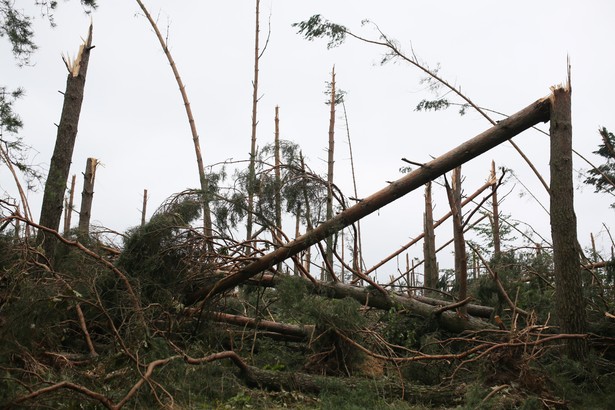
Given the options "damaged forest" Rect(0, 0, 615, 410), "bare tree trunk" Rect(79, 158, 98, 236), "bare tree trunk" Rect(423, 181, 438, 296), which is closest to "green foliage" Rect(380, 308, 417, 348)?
"damaged forest" Rect(0, 0, 615, 410)

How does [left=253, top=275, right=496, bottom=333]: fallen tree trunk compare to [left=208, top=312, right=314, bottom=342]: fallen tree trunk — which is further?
[left=208, top=312, right=314, bottom=342]: fallen tree trunk

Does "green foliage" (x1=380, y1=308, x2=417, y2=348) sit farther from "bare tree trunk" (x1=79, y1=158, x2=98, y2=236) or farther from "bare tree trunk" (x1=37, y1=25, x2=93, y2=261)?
"bare tree trunk" (x1=79, y1=158, x2=98, y2=236)

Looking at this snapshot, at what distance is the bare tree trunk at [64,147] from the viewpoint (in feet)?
24.2

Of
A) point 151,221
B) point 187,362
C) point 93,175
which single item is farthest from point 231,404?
point 93,175

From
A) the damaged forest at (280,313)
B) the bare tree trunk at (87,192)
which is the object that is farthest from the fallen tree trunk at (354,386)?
the bare tree trunk at (87,192)

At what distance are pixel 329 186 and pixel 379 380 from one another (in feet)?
6.82

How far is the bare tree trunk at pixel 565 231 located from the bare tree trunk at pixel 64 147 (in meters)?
5.39

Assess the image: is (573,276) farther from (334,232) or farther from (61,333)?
(61,333)

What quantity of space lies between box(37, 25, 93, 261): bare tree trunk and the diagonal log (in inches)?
98.6

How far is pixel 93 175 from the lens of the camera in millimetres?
10602

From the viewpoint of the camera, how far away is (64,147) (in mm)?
7750

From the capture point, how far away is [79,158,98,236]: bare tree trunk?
9.97 m

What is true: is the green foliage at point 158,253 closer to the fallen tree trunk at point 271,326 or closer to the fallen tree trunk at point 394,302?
the fallen tree trunk at point 271,326

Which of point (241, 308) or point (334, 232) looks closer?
point (334, 232)
